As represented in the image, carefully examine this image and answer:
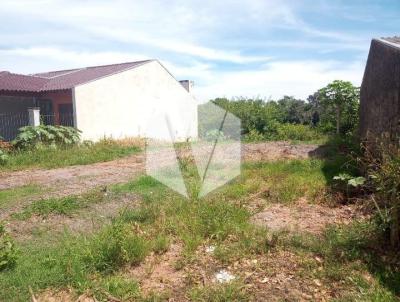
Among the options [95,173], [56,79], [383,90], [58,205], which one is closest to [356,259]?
[58,205]

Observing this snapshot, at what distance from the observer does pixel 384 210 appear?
396 centimetres

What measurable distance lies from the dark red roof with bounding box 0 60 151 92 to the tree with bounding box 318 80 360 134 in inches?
324

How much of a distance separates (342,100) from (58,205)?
12.5 meters

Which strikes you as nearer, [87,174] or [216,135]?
[87,174]

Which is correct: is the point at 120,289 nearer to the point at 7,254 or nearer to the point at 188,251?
the point at 188,251

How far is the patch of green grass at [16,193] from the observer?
6.43 metres

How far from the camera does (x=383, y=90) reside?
808 centimetres

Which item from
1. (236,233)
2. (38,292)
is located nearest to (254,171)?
(236,233)

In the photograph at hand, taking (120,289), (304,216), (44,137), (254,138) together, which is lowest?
(120,289)

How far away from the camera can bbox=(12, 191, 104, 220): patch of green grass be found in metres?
5.76

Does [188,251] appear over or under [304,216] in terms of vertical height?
under

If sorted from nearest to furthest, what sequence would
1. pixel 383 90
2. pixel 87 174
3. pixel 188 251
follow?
pixel 188 251
pixel 383 90
pixel 87 174

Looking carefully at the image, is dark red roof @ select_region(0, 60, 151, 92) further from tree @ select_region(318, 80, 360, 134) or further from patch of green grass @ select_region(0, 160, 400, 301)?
patch of green grass @ select_region(0, 160, 400, 301)

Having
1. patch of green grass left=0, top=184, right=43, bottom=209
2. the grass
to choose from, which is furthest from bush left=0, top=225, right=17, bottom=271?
the grass
